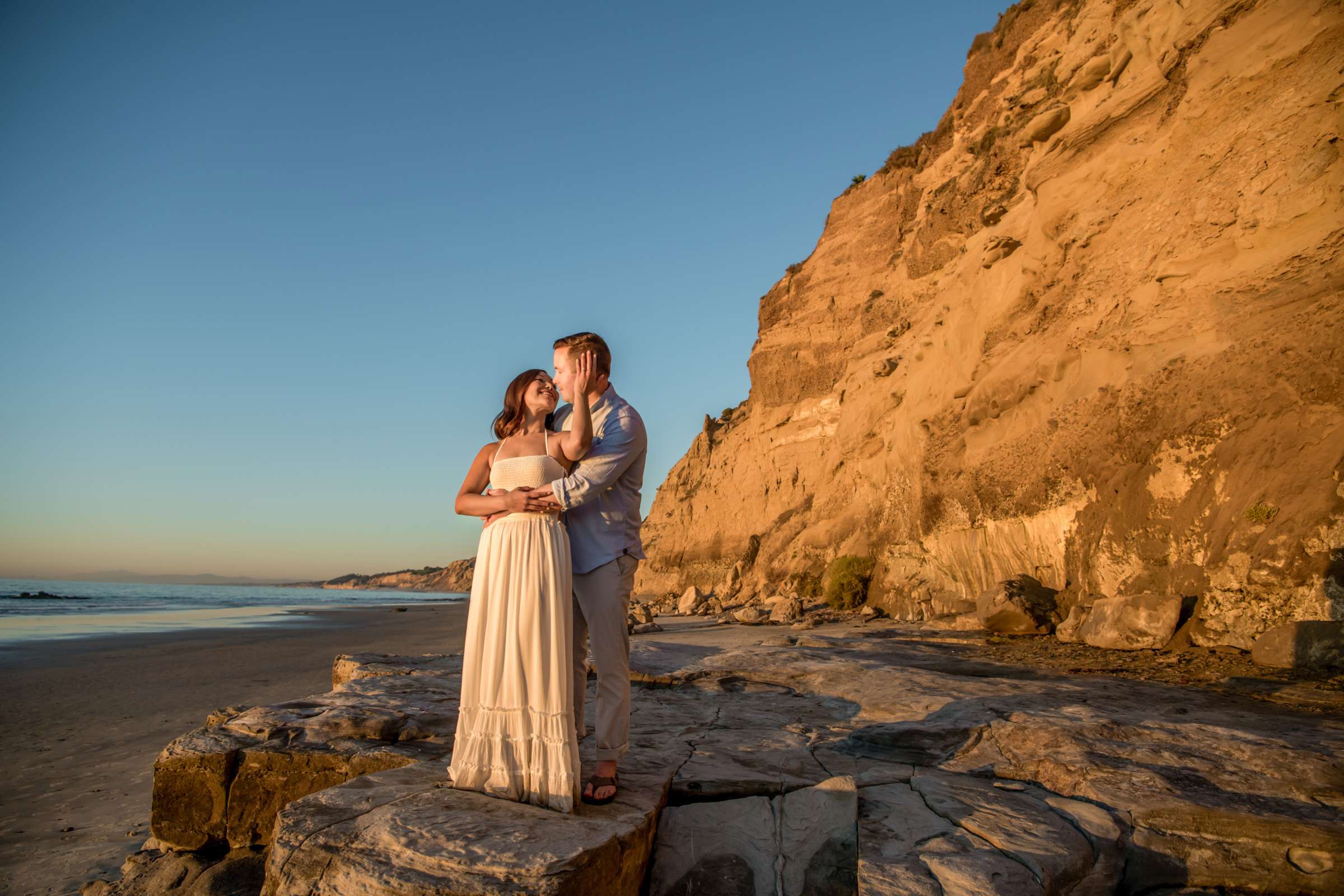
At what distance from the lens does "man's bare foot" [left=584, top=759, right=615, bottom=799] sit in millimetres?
2926

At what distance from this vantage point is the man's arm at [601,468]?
3.06m

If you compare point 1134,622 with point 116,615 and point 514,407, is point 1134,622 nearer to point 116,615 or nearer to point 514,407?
point 514,407

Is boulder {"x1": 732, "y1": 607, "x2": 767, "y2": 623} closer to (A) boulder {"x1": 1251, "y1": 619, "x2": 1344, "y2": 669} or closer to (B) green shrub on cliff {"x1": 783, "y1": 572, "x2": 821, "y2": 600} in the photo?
(B) green shrub on cliff {"x1": 783, "y1": 572, "x2": 821, "y2": 600}

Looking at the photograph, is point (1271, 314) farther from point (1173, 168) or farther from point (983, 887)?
point (983, 887)

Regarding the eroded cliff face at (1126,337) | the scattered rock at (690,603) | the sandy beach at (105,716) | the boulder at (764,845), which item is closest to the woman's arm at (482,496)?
the boulder at (764,845)

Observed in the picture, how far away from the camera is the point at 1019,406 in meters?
13.2

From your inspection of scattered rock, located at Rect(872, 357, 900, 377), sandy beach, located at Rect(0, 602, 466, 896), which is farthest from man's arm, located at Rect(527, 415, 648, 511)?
scattered rock, located at Rect(872, 357, 900, 377)

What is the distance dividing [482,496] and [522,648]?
2.39 ft

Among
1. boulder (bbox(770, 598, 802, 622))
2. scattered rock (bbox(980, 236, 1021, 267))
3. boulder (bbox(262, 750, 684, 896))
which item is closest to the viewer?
boulder (bbox(262, 750, 684, 896))

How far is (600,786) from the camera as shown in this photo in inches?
117

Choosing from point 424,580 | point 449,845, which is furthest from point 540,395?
point 424,580

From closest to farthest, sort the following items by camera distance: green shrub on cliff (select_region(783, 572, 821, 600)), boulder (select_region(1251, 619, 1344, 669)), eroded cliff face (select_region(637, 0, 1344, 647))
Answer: boulder (select_region(1251, 619, 1344, 669)) < eroded cliff face (select_region(637, 0, 1344, 647)) < green shrub on cliff (select_region(783, 572, 821, 600))

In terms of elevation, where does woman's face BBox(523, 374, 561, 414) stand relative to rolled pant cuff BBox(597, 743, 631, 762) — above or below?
above

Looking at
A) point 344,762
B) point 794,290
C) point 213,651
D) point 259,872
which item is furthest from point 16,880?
point 794,290
